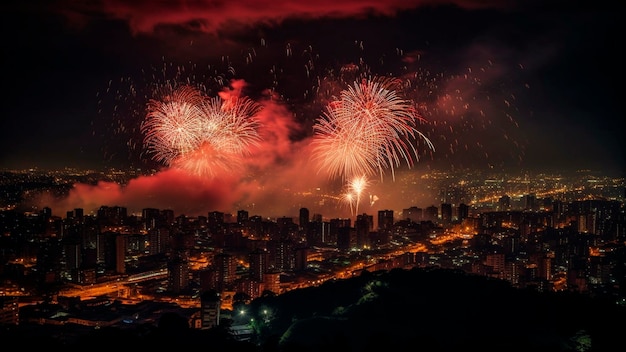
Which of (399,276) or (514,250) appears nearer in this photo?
(399,276)

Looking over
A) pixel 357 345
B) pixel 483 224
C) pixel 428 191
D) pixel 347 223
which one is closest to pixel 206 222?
pixel 347 223

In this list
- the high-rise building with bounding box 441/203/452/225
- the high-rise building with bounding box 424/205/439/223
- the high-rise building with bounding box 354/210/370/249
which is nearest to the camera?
the high-rise building with bounding box 354/210/370/249

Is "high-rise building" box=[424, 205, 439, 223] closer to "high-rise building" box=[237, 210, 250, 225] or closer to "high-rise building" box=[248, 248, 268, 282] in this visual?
"high-rise building" box=[237, 210, 250, 225]

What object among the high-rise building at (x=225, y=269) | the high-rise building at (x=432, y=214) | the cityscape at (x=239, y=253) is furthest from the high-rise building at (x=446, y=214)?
the high-rise building at (x=225, y=269)

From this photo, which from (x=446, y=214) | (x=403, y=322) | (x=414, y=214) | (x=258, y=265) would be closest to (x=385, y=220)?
(x=446, y=214)

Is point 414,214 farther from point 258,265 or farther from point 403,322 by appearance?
point 403,322

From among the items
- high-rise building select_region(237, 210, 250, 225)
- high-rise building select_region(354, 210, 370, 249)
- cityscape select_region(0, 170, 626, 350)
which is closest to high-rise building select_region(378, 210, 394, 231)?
cityscape select_region(0, 170, 626, 350)

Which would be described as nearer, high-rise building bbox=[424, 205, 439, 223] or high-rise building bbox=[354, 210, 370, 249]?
high-rise building bbox=[354, 210, 370, 249]

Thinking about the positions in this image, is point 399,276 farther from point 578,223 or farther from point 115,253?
point 578,223
